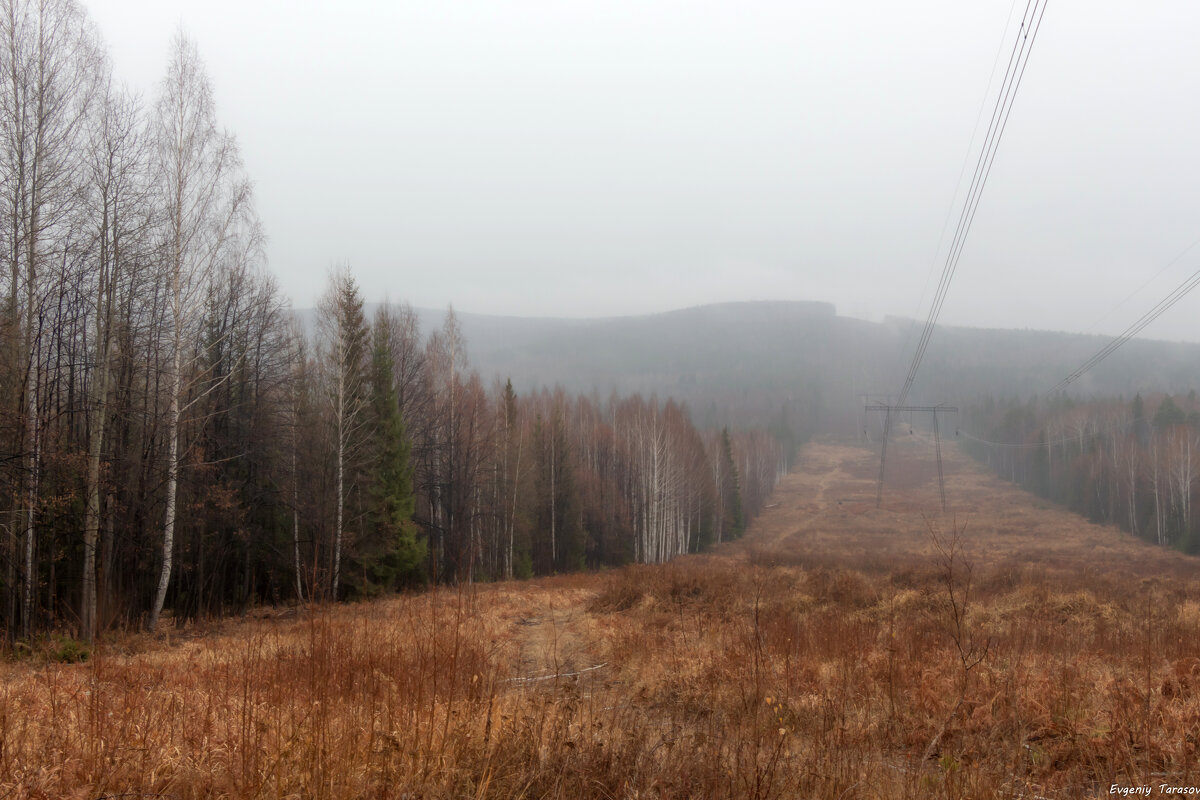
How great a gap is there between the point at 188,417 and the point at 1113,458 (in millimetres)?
71336

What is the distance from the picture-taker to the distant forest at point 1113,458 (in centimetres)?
4706

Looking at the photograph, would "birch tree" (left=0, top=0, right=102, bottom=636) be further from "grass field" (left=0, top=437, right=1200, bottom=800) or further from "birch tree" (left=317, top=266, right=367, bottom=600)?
"birch tree" (left=317, top=266, right=367, bottom=600)

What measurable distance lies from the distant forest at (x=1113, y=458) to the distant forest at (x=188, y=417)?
40.9 m

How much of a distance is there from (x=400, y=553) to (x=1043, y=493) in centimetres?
7286

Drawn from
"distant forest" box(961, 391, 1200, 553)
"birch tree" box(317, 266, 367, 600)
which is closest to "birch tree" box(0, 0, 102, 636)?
"birch tree" box(317, 266, 367, 600)

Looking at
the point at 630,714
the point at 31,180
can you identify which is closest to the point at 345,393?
the point at 31,180

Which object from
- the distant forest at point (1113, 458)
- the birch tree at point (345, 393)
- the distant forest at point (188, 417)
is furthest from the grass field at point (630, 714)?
the distant forest at point (1113, 458)

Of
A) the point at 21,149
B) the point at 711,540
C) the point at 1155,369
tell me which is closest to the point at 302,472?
the point at 21,149

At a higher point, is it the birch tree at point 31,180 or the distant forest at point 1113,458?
the birch tree at point 31,180

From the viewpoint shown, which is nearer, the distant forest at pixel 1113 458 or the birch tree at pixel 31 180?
the birch tree at pixel 31 180

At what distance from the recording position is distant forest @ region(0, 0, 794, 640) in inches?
469

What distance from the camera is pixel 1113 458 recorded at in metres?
56.5

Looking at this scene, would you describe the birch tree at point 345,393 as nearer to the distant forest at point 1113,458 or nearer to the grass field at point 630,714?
the grass field at point 630,714

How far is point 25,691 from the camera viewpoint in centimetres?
523
